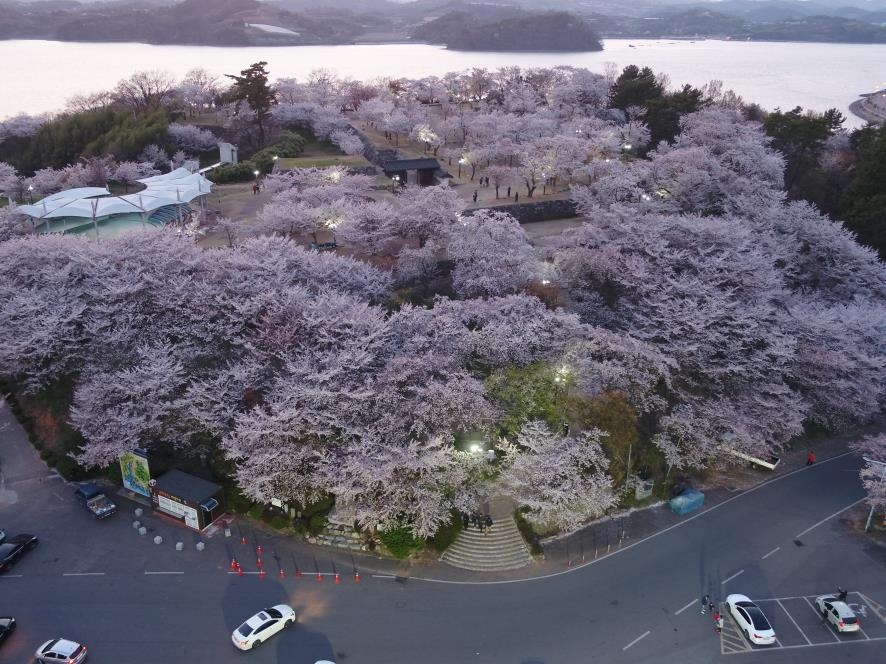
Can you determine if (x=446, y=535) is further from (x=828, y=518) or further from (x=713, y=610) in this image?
(x=828, y=518)

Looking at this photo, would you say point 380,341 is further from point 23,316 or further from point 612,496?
point 23,316

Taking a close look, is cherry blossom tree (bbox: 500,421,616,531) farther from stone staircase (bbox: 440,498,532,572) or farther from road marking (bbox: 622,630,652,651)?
road marking (bbox: 622,630,652,651)

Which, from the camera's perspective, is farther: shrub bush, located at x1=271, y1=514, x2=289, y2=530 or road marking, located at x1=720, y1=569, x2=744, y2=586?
shrub bush, located at x1=271, y1=514, x2=289, y2=530

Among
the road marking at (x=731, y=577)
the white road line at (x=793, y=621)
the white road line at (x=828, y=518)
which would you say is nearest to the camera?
the white road line at (x=793, y=621)

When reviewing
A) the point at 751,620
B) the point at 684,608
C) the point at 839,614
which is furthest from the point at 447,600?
the point at 839,614

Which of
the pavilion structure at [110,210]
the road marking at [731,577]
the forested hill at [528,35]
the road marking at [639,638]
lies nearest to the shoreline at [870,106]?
the road marking at [731,577]

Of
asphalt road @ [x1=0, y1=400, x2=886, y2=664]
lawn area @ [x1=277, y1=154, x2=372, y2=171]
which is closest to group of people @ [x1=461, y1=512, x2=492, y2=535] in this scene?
asphalt road @ [x1=0, y1=400, x2=886, y2=664]

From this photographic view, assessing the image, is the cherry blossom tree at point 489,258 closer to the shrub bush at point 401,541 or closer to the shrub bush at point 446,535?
the shrub bush at point 446,535
